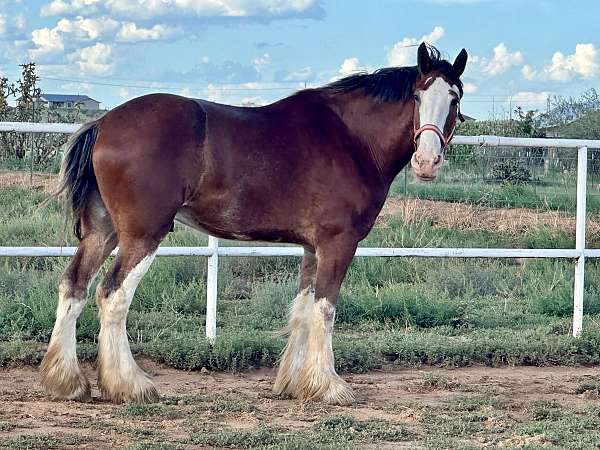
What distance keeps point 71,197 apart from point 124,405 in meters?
1.32

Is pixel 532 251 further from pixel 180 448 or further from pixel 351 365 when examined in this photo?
pixel 180 448

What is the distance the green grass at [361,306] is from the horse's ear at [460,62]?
2273 mm

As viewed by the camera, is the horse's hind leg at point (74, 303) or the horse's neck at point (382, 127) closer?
the horse's hind leg at point (74, 303)

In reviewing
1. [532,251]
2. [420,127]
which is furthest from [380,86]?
[532,251]

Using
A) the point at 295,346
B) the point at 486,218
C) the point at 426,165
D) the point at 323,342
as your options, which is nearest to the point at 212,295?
the point at 295,346

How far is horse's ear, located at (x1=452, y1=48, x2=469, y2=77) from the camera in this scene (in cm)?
577

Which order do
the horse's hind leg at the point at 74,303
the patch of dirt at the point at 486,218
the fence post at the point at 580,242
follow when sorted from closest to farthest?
the horse's hind leg at the point at 74,303
the fence post at the point at 580,242
the patch of dirt at the point at 486,218

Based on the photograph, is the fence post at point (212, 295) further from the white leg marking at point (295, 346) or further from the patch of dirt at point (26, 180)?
the patch of dirt at point (26, 180)

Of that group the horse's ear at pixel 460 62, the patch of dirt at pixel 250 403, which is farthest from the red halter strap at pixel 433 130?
the patch of dirt at pixel 250 403

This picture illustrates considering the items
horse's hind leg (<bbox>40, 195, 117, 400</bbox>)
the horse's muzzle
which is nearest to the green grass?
horse's hind leg (<bbox>40, 195, 117, 400</bbox>)

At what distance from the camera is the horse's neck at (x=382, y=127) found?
19.6 feet

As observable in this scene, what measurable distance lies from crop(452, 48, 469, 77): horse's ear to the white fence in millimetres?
1321

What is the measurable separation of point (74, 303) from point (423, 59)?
267 cm

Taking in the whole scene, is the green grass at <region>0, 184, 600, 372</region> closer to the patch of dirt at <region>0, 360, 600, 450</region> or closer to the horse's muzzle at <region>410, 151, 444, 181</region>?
the patch of dirt at <region>0, 360, 600, 450</region>
